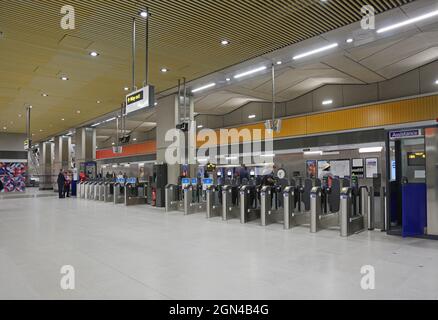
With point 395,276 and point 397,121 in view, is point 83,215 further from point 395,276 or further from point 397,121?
point 397,121

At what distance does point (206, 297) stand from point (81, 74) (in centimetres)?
812

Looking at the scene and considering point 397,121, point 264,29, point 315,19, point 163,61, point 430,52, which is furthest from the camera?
point 397,121

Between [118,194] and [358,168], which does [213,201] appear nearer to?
[358,168]

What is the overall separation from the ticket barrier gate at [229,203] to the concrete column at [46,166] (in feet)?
67.8

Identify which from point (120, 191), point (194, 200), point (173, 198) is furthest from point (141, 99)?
point (120, 191)

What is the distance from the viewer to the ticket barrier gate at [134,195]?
12.9 metres

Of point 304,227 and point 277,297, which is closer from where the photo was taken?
point 277,297

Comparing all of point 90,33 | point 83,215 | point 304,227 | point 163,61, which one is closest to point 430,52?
point 304,227

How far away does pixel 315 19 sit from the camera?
19.8 feet

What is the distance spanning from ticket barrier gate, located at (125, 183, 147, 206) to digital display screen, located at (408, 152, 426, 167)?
31.5ft

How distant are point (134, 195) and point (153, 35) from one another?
26.2 feet

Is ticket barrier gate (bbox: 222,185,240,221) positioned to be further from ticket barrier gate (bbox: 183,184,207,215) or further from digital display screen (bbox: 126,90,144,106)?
digital display screen (bbox: 126,90,144,106)

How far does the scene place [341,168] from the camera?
1189 cm

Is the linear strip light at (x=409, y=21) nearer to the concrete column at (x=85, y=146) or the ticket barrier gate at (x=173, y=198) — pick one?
the ticket barrier gate at (x=173, y=198)
